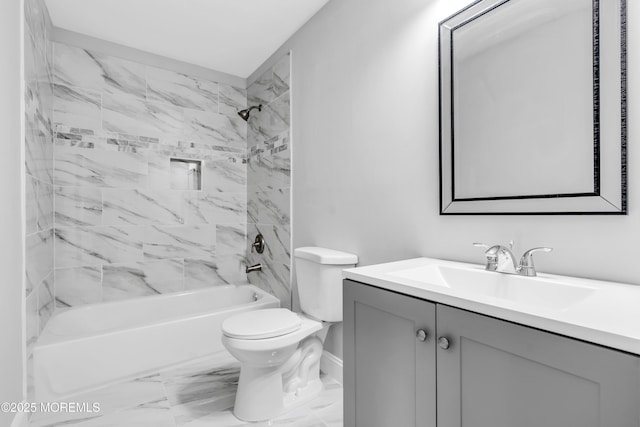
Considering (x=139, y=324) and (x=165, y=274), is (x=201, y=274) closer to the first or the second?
(x=165, y=274)

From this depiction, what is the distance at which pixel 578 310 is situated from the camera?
2.34ft

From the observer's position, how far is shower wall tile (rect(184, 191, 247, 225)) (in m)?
2.93

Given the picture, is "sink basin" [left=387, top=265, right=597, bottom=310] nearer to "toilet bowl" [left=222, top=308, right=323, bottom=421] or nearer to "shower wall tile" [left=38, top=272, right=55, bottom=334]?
"toilet bowl" [left=222, top=308, right=323, bottom=421]

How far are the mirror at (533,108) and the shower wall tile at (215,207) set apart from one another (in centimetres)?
223

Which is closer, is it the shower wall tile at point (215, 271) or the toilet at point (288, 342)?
the toilet at point (288, 342)

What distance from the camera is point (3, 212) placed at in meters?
1.30

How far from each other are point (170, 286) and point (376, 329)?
2.33m

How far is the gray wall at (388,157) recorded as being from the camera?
1.01 meters

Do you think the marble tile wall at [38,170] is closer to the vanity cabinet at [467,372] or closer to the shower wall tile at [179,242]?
the shower wall tile at [179,242]

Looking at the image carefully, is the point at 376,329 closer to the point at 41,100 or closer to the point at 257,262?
the point at 257,262

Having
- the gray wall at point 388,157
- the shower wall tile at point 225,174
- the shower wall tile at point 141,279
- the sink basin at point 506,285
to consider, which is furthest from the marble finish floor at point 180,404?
the shower wall tile at point 225,174

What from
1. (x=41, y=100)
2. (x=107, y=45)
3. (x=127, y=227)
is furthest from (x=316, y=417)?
(x=107, y=45)

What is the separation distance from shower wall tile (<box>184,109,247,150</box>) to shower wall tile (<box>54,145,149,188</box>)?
50cm

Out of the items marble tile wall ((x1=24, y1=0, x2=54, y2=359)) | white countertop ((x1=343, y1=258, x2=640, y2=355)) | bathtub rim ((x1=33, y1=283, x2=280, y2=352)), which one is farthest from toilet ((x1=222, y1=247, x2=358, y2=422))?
marble tile wall ((x1=24, y1=0, x2=54, y2=359))
